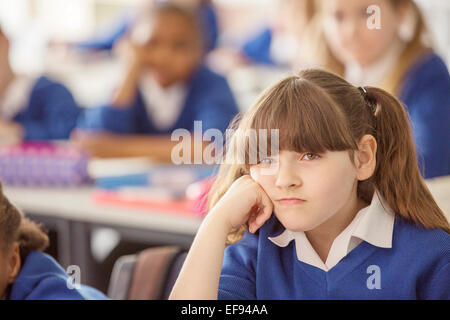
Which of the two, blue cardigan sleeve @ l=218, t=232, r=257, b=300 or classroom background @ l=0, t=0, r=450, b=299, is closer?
blue cardigan sleeve @ l=218, t=232, r=257, b=300

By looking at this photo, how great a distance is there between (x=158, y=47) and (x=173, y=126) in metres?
0.23

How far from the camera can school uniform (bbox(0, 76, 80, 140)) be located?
1964 mm

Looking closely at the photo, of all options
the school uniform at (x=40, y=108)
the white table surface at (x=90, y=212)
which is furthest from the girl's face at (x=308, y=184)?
the school uniform at (x=40, y=108)

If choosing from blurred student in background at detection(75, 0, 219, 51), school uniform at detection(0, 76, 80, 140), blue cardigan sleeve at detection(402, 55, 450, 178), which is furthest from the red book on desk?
blurred student in background at detection(75, 0, 219, 51)

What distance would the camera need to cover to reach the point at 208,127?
1704 mm

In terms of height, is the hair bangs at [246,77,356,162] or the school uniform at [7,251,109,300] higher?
the hair bangs at [246,77,356,162]

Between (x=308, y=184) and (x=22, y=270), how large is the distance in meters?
0.31

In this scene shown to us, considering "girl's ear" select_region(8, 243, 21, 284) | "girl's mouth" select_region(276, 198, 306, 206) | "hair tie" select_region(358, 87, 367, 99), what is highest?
"hair tie" select_region(358, 87, 367, 99)

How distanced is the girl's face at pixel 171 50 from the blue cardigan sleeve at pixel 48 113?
17.9 inches

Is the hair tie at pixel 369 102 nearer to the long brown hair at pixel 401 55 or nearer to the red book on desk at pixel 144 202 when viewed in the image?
the long brown hair at pixel 401 55

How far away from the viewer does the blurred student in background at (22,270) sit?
0.58 m

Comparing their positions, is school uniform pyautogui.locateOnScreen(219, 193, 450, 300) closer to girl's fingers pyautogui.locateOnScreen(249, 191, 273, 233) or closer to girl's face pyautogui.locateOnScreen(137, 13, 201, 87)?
girl's fingers pyautogui.locateOnScreen(249, 191, 273, 233)

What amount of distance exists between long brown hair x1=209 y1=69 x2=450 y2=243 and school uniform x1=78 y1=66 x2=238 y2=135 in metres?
1.20
